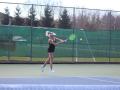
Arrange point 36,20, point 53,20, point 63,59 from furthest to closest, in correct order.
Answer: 1. point 53,20
2. point 36,20
3. point 63,59

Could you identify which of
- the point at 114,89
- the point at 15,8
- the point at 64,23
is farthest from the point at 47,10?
the point at 114,89

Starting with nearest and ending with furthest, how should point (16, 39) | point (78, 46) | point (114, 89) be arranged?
point (114, 89) < point (16, 39) < point (78, 46)

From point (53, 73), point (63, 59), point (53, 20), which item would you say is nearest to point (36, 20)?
point (53, 20)

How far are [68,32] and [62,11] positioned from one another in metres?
1.33

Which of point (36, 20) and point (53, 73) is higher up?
point (36, 20)

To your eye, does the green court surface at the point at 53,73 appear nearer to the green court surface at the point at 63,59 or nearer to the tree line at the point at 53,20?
the green court surface at the point at 63,59

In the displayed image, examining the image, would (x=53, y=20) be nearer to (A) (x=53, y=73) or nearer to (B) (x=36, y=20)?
(B) (x=36, y=20)

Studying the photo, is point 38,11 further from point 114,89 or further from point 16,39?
point 114,89

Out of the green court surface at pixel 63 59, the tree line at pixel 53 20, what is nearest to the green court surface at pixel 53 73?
the green court surface at pixel 63 59

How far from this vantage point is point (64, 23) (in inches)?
966

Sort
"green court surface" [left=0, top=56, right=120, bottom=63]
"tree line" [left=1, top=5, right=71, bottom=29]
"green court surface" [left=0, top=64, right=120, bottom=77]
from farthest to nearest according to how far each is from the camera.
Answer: "tree line" [left=1, top=5, right=71, bottom=29] → "green court surface" [left=0, top=56, right=120, bottom=63] → "green court surface" [left=0, top=64, right=120, bottom=77]

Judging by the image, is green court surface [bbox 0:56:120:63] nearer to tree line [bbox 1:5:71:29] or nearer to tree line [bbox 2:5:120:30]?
tree line [bbox 2:5:120:30]

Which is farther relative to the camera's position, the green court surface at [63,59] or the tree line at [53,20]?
the tree line at [53,20]

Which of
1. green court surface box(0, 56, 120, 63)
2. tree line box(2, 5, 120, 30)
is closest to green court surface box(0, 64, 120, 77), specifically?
green court surface box(0, 56, 120, 63)
